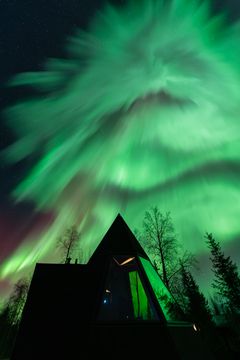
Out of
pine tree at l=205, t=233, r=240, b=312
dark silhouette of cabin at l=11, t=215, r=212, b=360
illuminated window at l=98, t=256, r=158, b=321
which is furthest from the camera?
pine tree at l=205, t=233, r=240, b=312

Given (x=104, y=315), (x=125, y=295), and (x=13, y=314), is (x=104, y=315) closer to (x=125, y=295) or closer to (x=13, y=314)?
(x=125, y=295)

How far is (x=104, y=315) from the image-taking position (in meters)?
8.34

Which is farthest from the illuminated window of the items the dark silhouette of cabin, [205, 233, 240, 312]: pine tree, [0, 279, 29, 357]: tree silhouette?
[0, 279, 29, 357]: tree silhouette

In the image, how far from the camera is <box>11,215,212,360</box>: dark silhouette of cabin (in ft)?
24.3

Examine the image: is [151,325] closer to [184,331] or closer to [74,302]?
[184,331]

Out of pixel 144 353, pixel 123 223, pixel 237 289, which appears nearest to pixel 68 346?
pixel 144 353

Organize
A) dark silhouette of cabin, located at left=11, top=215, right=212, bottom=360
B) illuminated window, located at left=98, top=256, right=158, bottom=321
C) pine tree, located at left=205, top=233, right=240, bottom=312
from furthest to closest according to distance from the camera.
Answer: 1. pine tree, located at left=205, top=233, right=240, bottom=312
2. illuminated window, located at left=98, top=256, right=158, bottom=321
3. dark silhouette of cabin, located at left=11, top=215, right=212, bottom=360

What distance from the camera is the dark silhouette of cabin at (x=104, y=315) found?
7398 mm

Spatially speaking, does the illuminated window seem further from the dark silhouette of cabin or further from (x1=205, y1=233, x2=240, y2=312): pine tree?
(x1=205, y1=233, x2=240, y2=312): pine tree

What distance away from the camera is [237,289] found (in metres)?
31.5

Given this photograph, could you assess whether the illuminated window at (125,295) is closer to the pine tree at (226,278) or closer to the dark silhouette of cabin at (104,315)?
the dark silhouette of cabin at (104,315)

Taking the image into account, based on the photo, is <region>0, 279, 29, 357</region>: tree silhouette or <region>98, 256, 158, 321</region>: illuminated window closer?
<region>98, 256, 158, 321</region>: illuminated window

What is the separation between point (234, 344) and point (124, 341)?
11.1m

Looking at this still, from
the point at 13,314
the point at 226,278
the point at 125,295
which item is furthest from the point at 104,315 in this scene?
the point at 13,314
